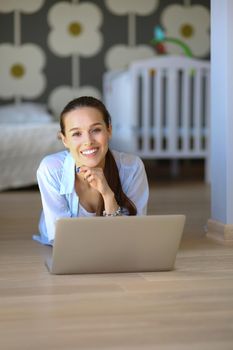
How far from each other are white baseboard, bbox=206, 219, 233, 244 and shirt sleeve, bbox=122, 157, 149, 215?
0.35 m

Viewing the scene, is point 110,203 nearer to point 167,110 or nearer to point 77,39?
point 167,110

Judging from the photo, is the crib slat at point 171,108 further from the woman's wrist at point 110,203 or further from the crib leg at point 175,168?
the woman's wrist at point 110,203

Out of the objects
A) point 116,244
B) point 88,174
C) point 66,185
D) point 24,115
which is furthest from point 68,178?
point 24,115

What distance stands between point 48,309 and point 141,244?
1.34 feet

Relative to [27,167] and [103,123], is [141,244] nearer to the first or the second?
[103,123]

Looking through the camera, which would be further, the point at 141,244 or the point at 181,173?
the point at 181,173

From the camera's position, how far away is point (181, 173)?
5438mm

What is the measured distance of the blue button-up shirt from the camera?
6.72 feet

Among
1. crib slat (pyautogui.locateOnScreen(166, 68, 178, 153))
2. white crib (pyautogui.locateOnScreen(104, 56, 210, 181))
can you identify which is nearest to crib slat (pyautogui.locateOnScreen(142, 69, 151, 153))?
white crib (pyautogui.locateOnScreen(104, 56, 210, 181))

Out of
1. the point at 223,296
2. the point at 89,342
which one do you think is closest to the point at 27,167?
the point at 223,296

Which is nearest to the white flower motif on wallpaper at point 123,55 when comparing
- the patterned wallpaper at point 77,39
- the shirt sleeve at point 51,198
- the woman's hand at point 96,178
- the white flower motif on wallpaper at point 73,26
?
the patterned wallpaper at point 77,39

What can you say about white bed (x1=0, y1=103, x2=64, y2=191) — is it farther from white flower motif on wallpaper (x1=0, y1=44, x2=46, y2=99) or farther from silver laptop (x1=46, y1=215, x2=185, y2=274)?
silver laptop (x1=46, y1=215, x2=185, y2=274)

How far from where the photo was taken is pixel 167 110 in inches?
185

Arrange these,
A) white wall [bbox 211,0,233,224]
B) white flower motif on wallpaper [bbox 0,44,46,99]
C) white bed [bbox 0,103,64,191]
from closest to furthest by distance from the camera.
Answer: white wall [bbox 211,0,233,224]
white bed [bbox 0,103,64,191]
white flower motif on wallpaper [bbox 0,44,46,99]
